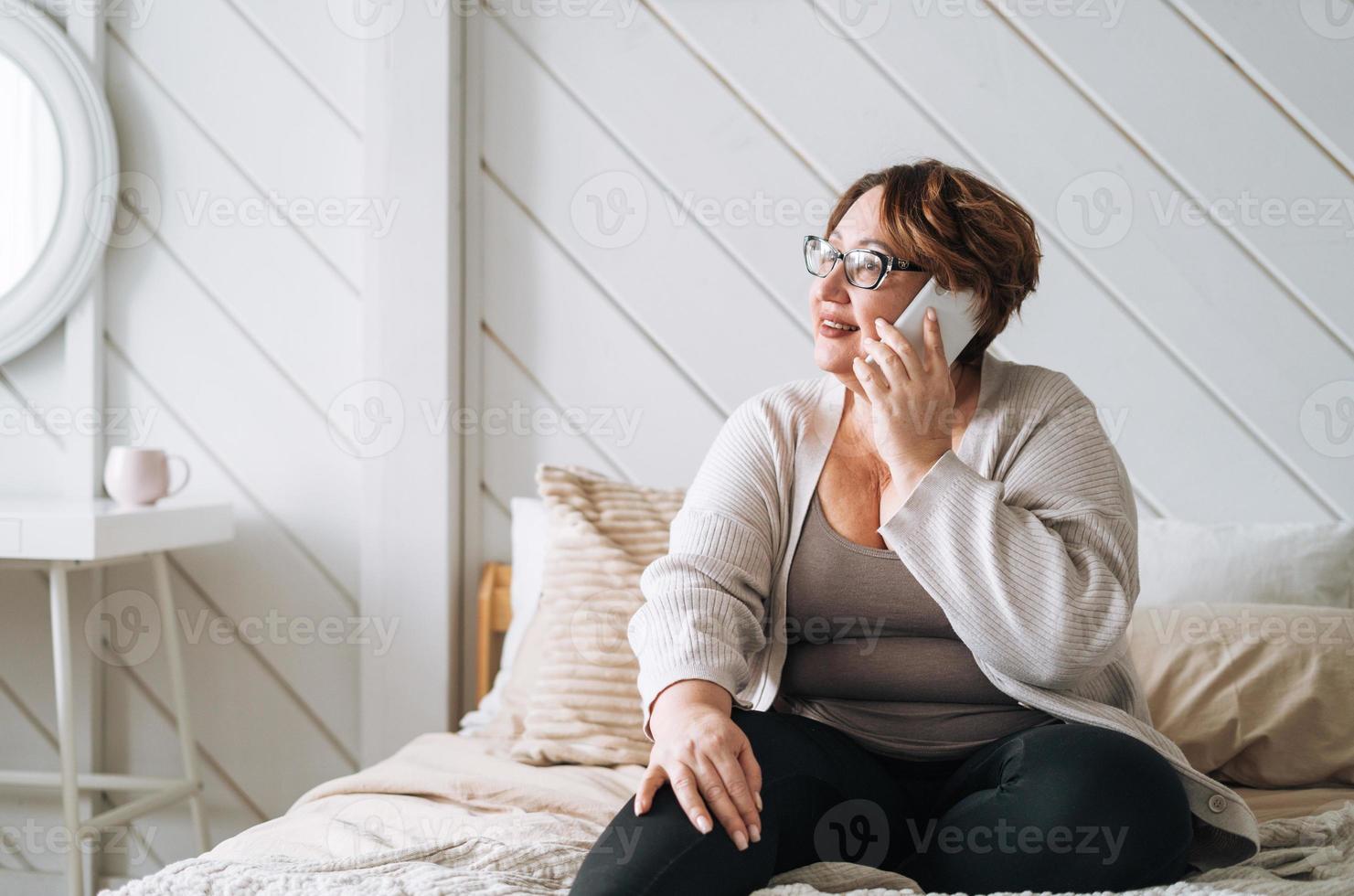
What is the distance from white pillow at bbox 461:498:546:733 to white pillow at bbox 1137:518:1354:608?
3.26 ft

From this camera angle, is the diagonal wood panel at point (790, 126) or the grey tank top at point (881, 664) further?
the diagonal wood panel at point (790, 126)

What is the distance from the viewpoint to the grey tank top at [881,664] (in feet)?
4.24

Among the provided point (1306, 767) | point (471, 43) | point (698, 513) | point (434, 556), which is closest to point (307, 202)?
point (471, 43)

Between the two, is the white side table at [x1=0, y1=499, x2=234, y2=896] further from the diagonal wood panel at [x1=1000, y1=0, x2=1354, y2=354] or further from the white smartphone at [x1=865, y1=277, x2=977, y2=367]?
the diagonal wood panel at [x1=1000, y1=0, x2=1354, y2=354]

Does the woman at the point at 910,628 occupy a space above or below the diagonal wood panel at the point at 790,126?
below

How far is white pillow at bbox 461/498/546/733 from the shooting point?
6.25ft

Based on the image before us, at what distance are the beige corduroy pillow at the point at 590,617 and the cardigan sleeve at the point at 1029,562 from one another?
1.92 feet

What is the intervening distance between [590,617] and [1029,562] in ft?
Result: 2.45

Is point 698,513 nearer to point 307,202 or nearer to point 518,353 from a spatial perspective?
point 518,353

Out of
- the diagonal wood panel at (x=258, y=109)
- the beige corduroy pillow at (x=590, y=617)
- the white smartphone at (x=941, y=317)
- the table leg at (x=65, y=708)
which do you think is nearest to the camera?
the white smartphone at (x=941, y=317)

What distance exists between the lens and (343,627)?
2.22m

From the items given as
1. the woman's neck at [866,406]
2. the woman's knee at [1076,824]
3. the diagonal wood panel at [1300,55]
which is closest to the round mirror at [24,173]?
the woman's neck at [866,406]

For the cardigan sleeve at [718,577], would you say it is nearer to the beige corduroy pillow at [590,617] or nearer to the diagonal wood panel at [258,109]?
the beige corduroy pillow at [590,617]

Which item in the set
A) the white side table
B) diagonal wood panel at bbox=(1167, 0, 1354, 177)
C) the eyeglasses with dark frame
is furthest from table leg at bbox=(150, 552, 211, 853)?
diagonal wood panel at bbox=(1167, 0, 1354, 177)
